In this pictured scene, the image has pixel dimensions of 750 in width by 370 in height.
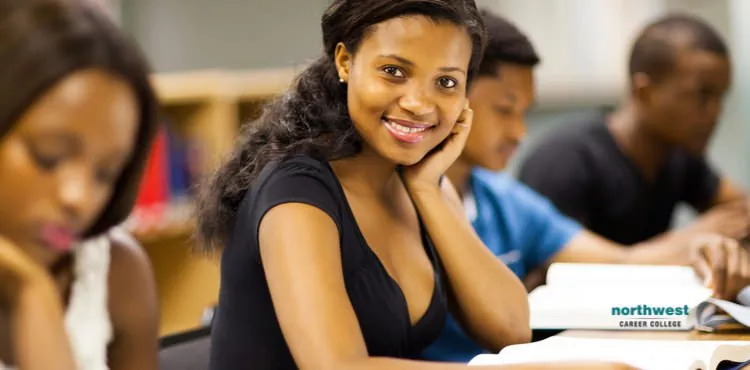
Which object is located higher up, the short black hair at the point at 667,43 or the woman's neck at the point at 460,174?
the short black hair at the point at 667,43

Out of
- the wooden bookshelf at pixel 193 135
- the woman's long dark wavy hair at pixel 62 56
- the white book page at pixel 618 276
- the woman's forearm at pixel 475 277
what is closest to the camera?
the woman's long dark wavy hair at pixel 62 56

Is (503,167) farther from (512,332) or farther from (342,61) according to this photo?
(342,61)

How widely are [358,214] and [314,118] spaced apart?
0.14m

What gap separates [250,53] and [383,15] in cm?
296

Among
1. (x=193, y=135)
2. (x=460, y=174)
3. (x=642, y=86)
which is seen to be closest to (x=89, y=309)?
(x=460, y=174)

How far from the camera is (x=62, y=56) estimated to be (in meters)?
0.81

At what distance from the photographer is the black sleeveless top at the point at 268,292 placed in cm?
123

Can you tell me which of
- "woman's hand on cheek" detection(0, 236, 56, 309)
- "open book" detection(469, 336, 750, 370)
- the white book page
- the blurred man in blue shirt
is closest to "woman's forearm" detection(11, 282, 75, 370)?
"woman's hand on cheek" detection(0, 236, 56, 309)

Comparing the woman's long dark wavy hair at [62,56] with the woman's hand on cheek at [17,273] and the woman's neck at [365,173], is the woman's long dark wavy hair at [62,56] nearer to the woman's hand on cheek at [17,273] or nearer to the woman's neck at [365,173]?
the woman's hand on cheek at [17,273]

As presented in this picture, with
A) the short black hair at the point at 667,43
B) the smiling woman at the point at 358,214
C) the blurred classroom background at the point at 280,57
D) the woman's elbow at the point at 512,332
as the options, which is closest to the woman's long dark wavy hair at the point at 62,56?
the smiling woman at the point at 358,214

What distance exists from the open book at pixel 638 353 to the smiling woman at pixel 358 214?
0.14 metres

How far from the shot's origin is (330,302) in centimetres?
111

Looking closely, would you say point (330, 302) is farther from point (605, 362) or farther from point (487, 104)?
point (487, 104)

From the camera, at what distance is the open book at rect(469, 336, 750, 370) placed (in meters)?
1.13
